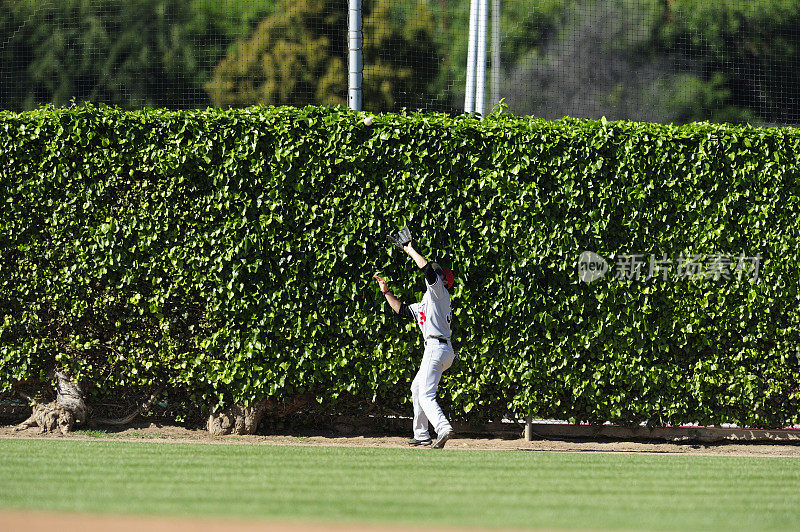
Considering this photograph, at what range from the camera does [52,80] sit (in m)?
23.5

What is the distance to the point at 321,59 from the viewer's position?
24.9 metres

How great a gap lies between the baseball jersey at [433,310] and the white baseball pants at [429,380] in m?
0.11

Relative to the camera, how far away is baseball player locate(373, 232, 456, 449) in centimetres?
766

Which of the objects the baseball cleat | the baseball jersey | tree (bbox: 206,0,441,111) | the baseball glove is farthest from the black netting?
the baseball cleat

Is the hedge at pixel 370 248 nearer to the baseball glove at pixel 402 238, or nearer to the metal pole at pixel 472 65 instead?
the baseball glove at pixel 402 238

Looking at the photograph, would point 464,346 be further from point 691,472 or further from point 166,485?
point 166,485

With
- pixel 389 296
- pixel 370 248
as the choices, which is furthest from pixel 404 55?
pixel 389 296

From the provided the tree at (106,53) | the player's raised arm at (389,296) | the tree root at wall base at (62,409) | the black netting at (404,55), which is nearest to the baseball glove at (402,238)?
the player's raised arm at (389,296)

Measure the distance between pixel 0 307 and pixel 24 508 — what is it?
165 inches

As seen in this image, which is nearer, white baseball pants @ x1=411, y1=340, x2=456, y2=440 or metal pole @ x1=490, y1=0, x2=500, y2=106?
white baseball pants @ x1=411, y1=340, x2=456, y2=440

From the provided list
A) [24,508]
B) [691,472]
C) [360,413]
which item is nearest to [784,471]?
[691,472]

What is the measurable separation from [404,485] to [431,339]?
235 cm

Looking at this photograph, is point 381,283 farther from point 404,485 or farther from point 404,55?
point 404,55

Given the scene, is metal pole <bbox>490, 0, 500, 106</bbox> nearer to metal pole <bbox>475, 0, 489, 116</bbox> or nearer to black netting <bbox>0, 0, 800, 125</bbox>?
black netting <bbox>0, 0, 800, 125</bbox>
